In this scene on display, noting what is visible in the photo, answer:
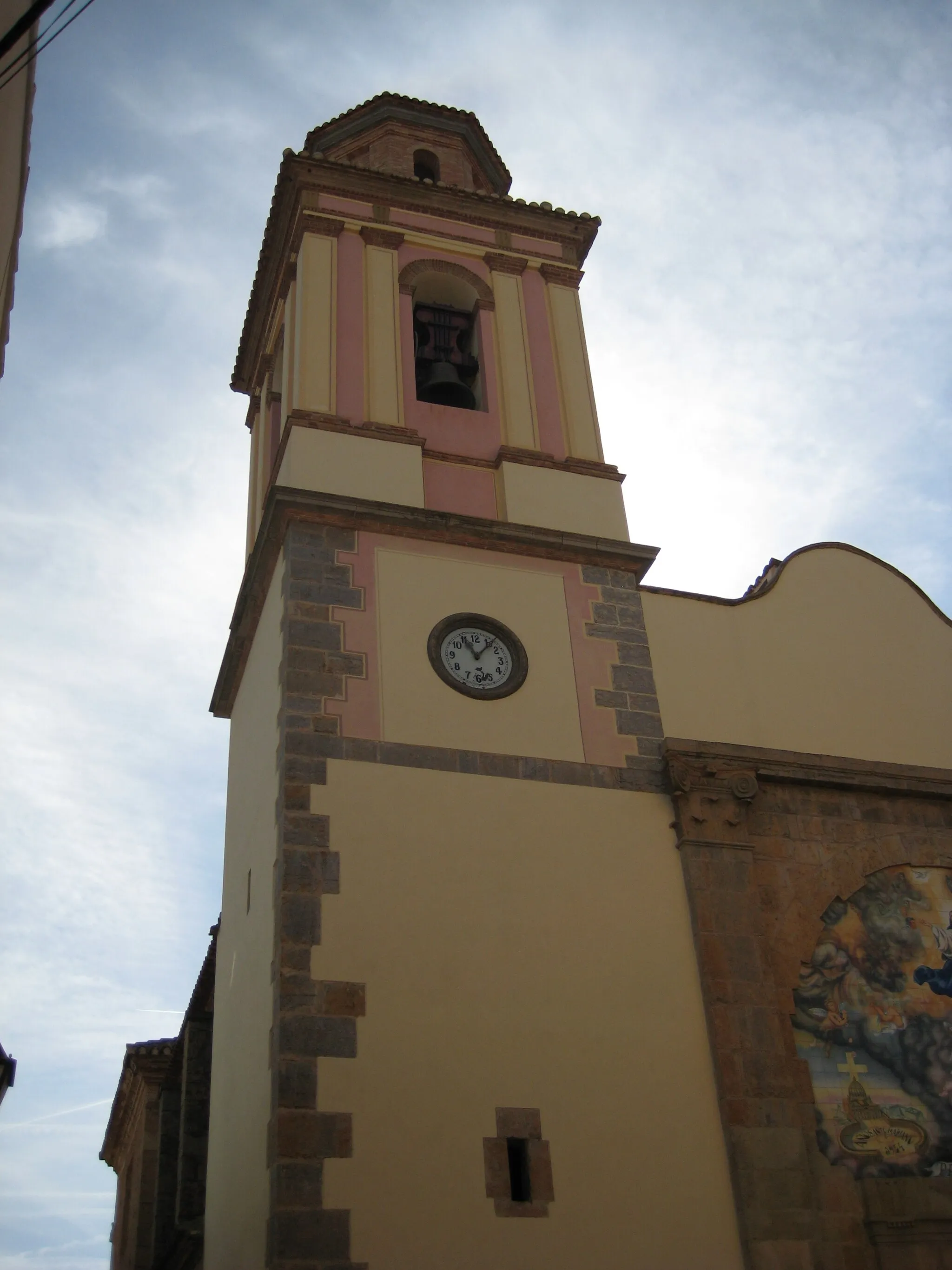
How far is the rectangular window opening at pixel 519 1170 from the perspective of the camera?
848 centimetres

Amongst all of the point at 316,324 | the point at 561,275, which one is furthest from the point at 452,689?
the point at 561,275

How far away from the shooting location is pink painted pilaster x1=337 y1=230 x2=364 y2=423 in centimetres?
1254

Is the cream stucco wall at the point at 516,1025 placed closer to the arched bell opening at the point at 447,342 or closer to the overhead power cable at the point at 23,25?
the arched bell opening at the point at 447,342

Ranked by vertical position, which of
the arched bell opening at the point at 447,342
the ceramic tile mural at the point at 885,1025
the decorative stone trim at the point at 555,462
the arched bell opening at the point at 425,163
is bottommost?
the ceramic tile mural at the point at 885,1025

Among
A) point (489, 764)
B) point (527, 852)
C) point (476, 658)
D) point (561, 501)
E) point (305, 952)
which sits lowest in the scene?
point (305, 952)

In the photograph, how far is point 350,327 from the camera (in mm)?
13086

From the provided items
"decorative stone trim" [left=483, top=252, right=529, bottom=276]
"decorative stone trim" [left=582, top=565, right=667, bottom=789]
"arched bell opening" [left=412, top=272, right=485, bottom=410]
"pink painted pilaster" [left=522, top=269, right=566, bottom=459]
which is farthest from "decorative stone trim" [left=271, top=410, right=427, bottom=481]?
"decorative stone trim" [left=483, top=252, right=529, bottom=276]

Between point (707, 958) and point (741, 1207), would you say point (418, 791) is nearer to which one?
point (707, 958)

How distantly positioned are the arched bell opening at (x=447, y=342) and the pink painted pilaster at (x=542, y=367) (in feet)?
1.88

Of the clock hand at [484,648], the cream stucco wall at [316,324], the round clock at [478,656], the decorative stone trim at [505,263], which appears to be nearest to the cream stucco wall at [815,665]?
the round clock at [478,656]

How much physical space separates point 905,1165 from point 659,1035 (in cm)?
196

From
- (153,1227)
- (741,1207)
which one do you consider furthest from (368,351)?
(153,1227)

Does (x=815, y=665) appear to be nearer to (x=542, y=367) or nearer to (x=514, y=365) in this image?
(x=542, y=367)

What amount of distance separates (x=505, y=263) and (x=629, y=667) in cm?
534
